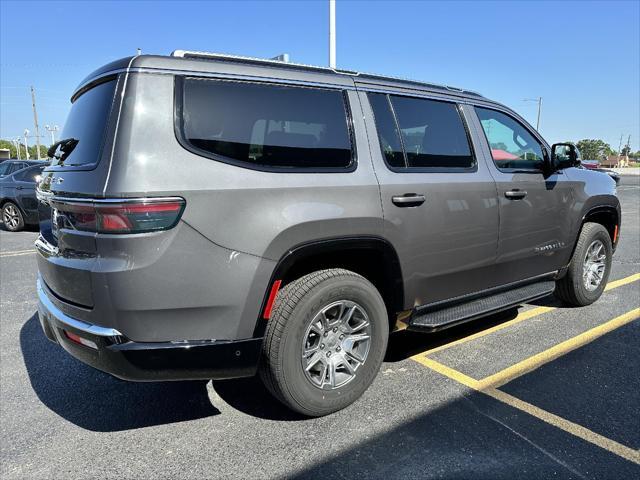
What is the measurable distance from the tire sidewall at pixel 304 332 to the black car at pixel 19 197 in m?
9.90

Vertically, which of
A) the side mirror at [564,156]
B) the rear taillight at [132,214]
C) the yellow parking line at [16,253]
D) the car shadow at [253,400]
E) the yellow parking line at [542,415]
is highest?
the side mirror at [564,156]

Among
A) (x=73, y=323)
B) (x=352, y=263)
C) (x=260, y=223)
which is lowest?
(x=73, y=323)

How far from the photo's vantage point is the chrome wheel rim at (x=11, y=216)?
1078cm

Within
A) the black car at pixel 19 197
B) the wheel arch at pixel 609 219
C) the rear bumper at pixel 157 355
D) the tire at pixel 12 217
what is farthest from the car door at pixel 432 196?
the tire at pixel 12 217

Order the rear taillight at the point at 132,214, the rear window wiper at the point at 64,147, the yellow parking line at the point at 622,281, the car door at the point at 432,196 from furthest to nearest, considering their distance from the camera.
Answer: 1. the yellow parking line at the point at 622,281
2. the car door at the point at 432,196
3. the rear window wiper at the point at 64,147
4. the rear taillight at the point at 132,214

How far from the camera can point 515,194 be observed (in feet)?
12.3

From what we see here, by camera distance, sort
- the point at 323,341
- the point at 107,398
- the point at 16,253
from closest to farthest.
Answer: the point at 323,341
the point at 107,398
the point at 16,253

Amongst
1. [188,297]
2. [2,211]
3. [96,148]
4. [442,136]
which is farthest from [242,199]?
[2,211]

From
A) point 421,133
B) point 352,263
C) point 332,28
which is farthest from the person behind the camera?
point 332,28

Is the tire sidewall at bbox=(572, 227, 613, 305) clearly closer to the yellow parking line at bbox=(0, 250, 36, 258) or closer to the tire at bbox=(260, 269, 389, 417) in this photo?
the tire at bbox=(260, 269, 389, 417)

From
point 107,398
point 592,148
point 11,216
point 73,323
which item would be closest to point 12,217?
point 11,216

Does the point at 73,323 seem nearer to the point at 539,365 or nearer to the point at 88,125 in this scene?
the point at 88,125

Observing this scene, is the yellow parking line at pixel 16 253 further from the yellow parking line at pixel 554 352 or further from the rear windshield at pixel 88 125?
the yellow parking line at pixel 554 352

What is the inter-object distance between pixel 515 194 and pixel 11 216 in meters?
Answer: 11.1
